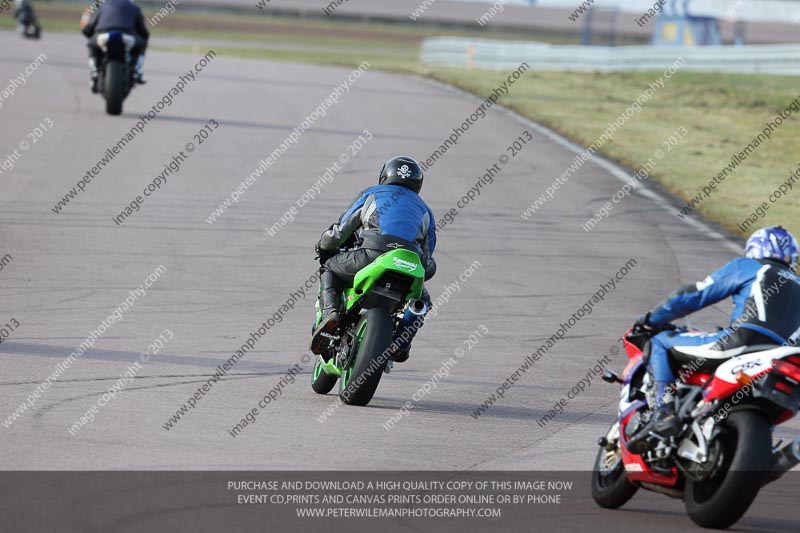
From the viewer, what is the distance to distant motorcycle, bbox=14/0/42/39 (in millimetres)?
42844

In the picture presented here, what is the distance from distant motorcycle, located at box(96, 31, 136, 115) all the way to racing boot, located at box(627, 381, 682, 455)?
16.7m

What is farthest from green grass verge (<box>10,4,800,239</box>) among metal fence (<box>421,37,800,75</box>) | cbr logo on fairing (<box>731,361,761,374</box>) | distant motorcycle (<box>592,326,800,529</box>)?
cbr logo on fairing (<box>731,361,761,374</box>)

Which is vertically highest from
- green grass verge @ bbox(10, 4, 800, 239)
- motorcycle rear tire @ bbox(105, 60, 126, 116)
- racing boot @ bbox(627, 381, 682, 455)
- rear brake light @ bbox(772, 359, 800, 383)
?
rear brake light @ bbox(772, 359, 800, 383)

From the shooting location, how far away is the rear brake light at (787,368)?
6.29m

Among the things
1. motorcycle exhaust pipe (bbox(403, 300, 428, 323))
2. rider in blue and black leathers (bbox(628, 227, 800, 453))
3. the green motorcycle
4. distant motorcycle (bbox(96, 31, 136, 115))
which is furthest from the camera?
distant motorcycle (bbox(96, 31, 136, 115))

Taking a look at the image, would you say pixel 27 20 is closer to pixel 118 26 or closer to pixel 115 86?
pixel 115 86

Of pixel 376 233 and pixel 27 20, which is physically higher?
pixel 376 233

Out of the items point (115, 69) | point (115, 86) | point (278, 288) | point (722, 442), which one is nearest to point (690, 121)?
point (115, 86)

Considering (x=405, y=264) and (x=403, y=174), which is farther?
(x=403, y=174)

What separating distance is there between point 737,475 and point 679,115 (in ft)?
79.1

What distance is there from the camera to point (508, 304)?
12797mm

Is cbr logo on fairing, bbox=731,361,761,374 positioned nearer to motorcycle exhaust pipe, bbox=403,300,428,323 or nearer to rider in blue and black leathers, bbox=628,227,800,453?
rider in blue and black leathers, bbox=628,227,800,453

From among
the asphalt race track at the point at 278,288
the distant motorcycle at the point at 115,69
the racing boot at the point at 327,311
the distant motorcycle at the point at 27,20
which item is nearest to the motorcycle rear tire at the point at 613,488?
the asphalt race track at the point at 278,288

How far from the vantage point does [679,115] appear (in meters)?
29.4
